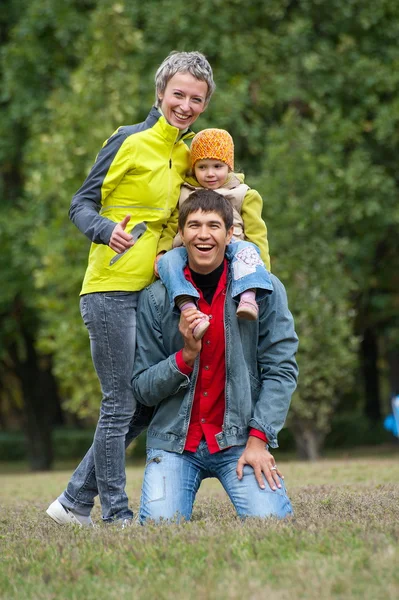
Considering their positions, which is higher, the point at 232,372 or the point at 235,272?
the point at 235,272

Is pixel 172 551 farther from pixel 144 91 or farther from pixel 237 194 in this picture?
pixel 144 91

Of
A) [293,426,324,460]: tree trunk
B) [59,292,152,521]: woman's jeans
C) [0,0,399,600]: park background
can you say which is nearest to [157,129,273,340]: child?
[59,292,152,521]: woman's jeans

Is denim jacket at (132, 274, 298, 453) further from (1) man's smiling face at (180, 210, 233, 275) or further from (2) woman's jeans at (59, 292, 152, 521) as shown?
(1) man's smiling face at (180, 210, 233, 275)

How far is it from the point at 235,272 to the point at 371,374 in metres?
21.6

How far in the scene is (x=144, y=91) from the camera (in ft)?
55.0

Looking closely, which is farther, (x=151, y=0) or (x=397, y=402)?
(x=151, y=0)

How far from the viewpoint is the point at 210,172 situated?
5375 mm

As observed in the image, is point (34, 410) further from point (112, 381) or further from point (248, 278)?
point (248, 278)

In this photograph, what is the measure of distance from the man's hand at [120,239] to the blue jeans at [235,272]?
0.24 meters

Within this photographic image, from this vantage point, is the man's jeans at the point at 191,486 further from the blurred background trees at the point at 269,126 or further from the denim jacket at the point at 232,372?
the blurred background trees at the point at 269,126

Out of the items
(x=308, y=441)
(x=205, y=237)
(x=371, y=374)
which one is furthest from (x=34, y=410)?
(x=205, y=237)

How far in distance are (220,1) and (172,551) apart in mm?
14058

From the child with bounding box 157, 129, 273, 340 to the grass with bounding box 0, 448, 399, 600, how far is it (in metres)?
1.06

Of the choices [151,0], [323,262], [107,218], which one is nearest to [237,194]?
[107,218]
